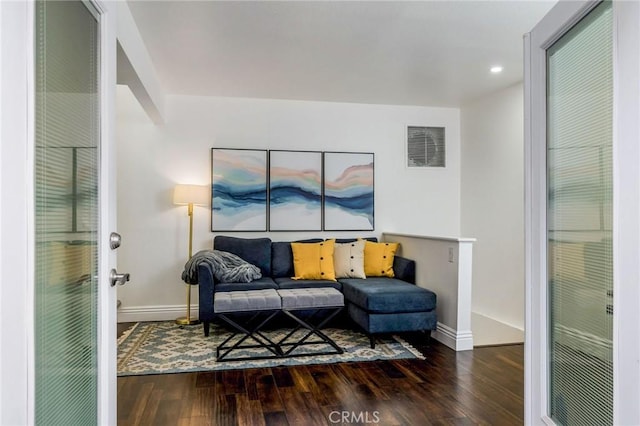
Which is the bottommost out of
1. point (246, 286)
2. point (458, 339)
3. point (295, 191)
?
point (458, 339)

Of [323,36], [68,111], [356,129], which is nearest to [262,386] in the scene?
[68,111]

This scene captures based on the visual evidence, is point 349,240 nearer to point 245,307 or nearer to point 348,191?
point 348,191

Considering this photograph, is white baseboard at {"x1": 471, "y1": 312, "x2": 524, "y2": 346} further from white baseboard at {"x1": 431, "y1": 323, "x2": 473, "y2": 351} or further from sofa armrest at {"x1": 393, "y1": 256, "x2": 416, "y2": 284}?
sofa armrest at {"x1": 393, "y1": 256, "x2": 416, "y2": 284}

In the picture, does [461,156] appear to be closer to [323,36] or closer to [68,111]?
[323,36]

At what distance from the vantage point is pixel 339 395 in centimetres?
263

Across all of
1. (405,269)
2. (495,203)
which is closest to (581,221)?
(405,269)

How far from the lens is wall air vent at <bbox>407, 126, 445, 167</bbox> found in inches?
211

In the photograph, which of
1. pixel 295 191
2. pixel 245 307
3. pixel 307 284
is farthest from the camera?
pixel 295 191

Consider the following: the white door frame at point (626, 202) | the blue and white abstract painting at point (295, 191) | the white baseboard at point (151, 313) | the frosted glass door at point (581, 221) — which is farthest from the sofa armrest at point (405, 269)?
the white door frame at point (626, 202)

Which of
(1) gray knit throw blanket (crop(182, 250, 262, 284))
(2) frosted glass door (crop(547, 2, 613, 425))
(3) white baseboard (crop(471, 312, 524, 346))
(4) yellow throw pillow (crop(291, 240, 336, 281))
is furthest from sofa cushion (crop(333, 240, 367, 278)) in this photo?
(2) frosted glass door (crop(547, 2, 613, 425))

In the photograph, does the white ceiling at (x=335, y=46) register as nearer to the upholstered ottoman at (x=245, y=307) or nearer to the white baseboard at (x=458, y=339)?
the upholstered ottoman at (x=245, y=307)

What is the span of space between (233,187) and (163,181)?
777 mm

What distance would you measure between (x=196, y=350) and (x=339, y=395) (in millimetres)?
1480

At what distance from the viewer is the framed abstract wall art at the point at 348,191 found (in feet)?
16.6
